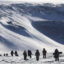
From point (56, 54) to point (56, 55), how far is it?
31 centimetres

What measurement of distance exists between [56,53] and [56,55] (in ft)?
1.61

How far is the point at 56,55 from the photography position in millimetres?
53500

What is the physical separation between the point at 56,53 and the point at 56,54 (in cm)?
19

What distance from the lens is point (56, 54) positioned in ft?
176

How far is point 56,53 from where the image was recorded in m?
53.9
